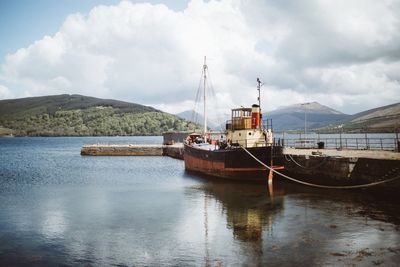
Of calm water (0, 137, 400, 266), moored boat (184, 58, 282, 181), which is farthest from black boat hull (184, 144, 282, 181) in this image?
calm water (0, 137, 400, 266)

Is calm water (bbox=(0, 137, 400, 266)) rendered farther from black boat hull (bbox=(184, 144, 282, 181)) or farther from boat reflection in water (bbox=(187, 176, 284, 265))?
black boat hull (bbox=(184, 144, 282, 181))

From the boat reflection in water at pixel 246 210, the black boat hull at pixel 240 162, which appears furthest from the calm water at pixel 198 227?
the black boat hull at pixel 240 162

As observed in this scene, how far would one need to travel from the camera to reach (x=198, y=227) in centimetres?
1714

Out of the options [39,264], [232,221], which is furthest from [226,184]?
[39,264]

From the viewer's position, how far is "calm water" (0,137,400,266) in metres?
12.6

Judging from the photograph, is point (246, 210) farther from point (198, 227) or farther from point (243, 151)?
point (243, 151)

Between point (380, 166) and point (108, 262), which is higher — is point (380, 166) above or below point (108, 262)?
above

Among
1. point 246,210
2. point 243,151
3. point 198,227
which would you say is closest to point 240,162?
point 243,151

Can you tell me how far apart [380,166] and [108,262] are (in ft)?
59.6

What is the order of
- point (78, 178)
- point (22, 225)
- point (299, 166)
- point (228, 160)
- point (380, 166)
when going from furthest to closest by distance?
point (78, 178)
point (228, 160)
point (299, 166)
point (380, 166)
point (22, 225)

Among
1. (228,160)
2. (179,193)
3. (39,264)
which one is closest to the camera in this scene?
(39,264)

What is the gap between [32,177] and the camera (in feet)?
125

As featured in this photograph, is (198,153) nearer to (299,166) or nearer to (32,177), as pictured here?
(299,166)

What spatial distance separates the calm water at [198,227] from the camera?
41.3 ft
